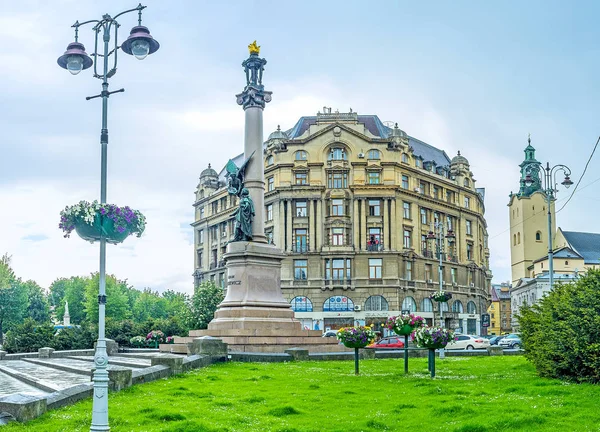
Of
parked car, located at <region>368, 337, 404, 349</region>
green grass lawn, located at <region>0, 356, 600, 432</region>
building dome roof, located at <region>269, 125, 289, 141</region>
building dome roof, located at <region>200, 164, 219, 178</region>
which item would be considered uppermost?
building dome roof, located at <region>269, 125, 289, 141</region>

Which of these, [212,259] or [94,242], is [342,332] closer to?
[94,242]

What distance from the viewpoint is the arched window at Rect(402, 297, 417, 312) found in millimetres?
79812

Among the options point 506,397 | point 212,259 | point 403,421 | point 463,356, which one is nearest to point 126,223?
point 403,421

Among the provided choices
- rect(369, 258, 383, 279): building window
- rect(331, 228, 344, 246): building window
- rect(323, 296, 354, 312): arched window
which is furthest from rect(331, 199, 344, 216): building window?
rect(323, 296, 354, 312): arched window

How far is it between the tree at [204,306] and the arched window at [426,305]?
27.4m

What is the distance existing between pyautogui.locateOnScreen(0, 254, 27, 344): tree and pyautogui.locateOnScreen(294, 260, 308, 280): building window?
29742mm

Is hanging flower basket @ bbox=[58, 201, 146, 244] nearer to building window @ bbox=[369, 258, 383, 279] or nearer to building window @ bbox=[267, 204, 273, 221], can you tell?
building window @ bbox=[369, 258, 383, 279]

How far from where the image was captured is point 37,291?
343 ft

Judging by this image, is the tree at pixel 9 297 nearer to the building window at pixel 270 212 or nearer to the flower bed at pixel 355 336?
the building window at pixel 270 212

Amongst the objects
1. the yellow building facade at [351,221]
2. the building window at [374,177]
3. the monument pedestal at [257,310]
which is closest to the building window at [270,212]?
the yellow building facade at [351,221]

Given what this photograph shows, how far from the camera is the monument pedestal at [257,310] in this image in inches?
1230

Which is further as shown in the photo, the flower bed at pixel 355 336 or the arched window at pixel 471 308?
the arched window at pixel 471 308

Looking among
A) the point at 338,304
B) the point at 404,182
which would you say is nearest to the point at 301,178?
the point at 404,182

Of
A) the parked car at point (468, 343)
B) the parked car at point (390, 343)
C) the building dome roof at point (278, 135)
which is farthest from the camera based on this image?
the building dome roof at point (278, 135)
